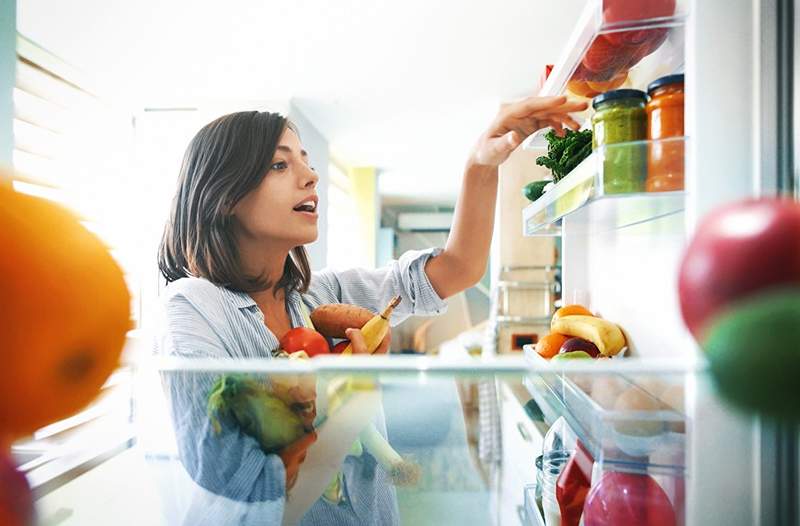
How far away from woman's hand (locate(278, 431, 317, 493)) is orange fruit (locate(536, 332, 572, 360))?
499 mm

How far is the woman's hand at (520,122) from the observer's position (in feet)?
1.71

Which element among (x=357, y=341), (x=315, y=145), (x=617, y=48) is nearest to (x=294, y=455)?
(x=357, y=341)

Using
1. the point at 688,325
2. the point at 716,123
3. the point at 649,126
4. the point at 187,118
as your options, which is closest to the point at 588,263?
the point at 649,126

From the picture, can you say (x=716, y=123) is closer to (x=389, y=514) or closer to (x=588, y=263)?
(x=389, y=514)

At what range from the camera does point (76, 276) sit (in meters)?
0.13

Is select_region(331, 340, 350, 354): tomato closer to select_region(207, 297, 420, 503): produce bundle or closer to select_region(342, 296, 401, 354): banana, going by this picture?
select_region(342, 296, 401, 354): banana

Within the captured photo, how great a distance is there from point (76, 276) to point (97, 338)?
Result: 16 mm

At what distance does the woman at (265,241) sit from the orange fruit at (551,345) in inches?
5.3

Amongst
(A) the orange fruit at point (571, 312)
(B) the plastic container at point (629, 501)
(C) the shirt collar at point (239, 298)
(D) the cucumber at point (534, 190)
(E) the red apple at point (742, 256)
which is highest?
(D) the cucumber at point (534, 190)

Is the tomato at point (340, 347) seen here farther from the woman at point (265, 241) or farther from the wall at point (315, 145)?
the wall at point (315, 145)

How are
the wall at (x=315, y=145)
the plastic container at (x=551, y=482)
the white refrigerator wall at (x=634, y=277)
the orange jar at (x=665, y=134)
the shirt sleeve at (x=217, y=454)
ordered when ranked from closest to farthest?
the shirt sleeve at (x=217, y=454) < the orange jar at (x=665, y=134) < the plastic container at (x=551, y=482) < the white refrigerator wall at (x=634, y=277) < the wall at (x=315, y=145)

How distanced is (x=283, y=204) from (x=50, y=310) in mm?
426

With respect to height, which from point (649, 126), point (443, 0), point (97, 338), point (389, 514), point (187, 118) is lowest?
point (389, 514)

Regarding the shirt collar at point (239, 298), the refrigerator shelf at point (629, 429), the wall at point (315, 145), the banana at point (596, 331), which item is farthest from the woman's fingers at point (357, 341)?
the wall at point (315, 145)
